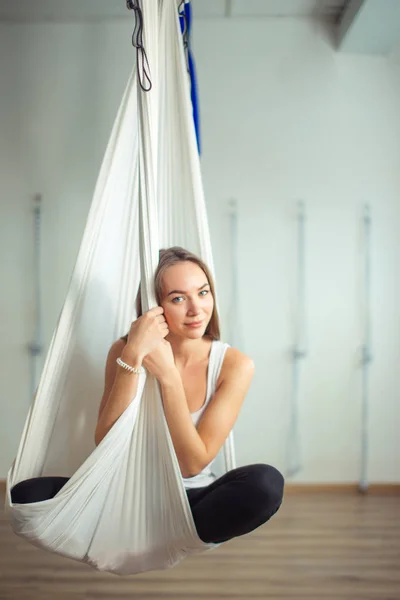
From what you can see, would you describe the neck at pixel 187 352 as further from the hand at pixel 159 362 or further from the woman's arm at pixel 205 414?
the hand at pixel 159 362

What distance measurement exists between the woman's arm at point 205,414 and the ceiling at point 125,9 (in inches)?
71.7

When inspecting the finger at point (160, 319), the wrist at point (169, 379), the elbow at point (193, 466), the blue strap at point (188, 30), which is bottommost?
the elbow at point (193, 466)

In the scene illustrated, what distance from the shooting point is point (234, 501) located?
150 cm

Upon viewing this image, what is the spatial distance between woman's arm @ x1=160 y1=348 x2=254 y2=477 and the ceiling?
1.82 m

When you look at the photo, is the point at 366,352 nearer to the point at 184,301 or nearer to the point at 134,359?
the point at 184,301

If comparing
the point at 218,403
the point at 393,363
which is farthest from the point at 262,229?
the point at 218,403

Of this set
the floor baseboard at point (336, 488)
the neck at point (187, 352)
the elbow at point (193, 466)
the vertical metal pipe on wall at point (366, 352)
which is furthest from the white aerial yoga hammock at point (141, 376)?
the floor baseboard at point (336, 488)

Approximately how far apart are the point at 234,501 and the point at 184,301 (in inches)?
20.3

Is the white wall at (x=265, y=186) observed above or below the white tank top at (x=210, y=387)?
above

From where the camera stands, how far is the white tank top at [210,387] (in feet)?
5.56

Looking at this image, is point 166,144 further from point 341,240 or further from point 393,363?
point 393,363

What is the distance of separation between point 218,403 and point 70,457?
1.79ft

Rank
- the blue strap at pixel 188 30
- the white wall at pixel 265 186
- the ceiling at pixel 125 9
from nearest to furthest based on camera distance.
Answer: the blue strap at pixel 188 30 < the ceiling at pixel 125 9 < the white wall at pixel 265 186

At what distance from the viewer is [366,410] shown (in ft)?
9.95
